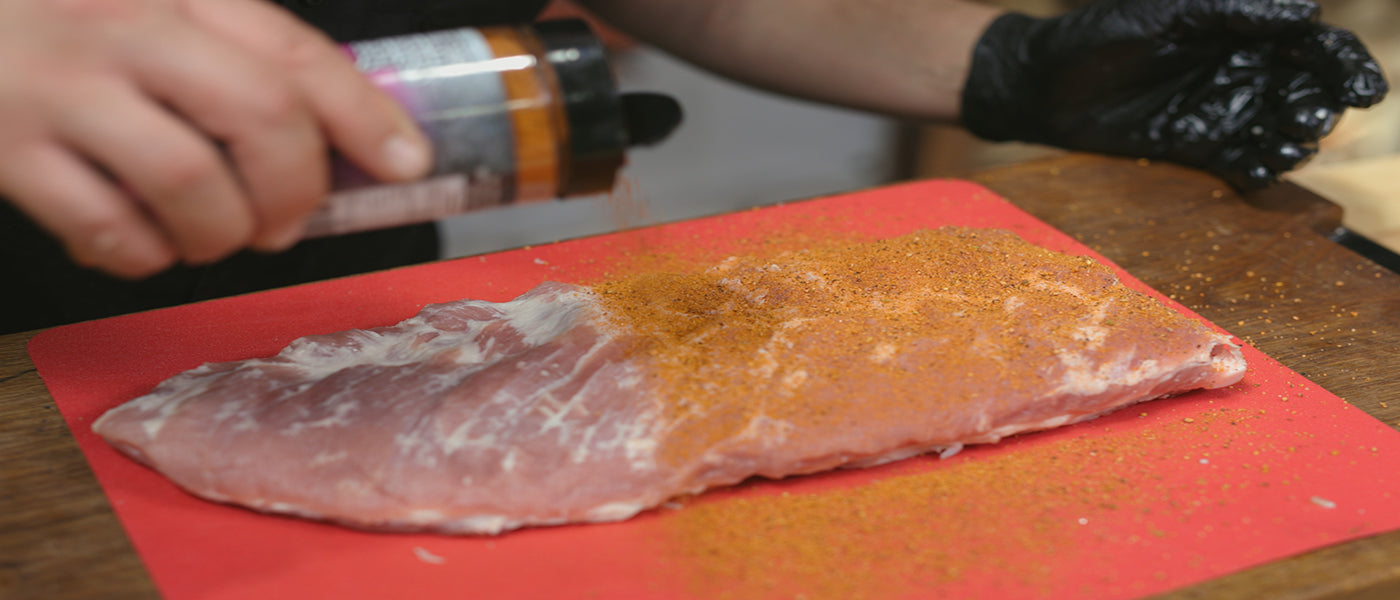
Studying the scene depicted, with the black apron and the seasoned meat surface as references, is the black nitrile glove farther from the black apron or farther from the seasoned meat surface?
the black apron

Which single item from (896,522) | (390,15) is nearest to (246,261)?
(390,15)

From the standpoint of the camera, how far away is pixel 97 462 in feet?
5.80

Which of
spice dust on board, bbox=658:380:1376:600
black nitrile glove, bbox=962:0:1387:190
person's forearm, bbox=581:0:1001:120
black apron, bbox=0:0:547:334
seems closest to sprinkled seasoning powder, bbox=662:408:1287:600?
spice dust on board, bbox=658:380:1376:600

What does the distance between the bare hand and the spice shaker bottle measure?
0.07m

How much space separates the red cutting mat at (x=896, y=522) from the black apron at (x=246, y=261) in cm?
33

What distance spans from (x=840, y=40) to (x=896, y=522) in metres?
2.01

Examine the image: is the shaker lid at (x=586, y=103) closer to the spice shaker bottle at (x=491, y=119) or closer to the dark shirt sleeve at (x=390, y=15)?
the spice shaker bottle at (x=491, y=119)

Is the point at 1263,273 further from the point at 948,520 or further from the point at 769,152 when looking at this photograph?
the point at 769,152

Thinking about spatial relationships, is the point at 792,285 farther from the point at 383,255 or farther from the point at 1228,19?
the point at 1228,19

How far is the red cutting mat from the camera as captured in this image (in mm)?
1552

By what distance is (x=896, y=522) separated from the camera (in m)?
1.68

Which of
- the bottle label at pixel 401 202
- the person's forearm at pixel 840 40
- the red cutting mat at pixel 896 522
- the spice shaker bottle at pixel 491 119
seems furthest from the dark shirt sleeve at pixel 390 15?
the bottle label at pixel 401 202

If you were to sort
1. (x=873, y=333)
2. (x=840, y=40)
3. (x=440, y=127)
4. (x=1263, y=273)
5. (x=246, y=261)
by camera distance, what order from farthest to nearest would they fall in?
(x=840, y=40)
(x=246, y=261)
(x=1263, y=273)
(x=873, y=333)
(x=440, y=127)

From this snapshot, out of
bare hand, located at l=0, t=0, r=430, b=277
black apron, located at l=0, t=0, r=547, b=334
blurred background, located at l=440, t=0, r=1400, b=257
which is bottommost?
Answer: blurred background, located at l=440, t=0, r=1400, b=257
